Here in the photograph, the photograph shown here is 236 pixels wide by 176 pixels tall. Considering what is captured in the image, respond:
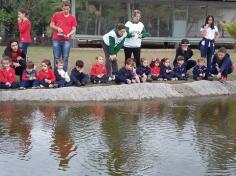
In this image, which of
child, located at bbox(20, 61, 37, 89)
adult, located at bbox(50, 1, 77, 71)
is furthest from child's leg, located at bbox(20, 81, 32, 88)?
adult, located at bbox(50, 1, 77, 71)

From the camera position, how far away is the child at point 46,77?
36.6 feet

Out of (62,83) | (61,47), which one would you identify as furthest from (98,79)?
(61,47)

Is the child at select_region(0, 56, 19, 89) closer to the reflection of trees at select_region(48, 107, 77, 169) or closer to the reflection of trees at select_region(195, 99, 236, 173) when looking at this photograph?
the reflection of trees at select_region(48, 107, 77, 169)

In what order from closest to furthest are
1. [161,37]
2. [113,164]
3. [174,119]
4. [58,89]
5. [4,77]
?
[113,164]
[174,119]
[58,89]
[4,77]
[161,37]

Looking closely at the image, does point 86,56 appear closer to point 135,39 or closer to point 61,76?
point 135,39

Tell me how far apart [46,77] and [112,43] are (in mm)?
1798

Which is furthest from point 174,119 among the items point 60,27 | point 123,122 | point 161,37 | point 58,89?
point 161,37

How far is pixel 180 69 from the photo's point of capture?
13211 millimetres

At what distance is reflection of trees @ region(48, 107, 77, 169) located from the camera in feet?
21.1

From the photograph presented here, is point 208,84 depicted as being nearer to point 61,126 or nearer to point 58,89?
point 58,89

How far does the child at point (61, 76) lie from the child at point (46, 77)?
144mm

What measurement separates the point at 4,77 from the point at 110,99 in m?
2.12

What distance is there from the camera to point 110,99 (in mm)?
10383

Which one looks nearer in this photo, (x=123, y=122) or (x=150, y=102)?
(x=123, y=122)
